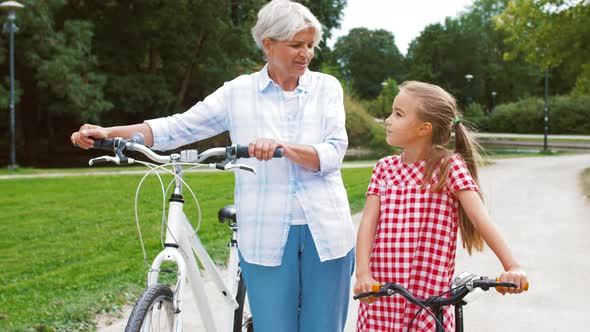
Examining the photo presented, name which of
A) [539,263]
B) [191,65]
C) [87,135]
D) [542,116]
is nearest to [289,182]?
[87,135]

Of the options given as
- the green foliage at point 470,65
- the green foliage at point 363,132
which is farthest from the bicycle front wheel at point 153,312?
the green foliage at point 470,65

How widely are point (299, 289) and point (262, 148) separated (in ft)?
2.22

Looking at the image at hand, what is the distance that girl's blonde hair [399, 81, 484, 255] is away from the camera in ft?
8.33

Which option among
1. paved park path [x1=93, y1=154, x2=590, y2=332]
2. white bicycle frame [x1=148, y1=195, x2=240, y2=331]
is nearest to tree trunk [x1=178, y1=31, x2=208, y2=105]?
paved park path [x1=93, y1=154, x2=590, y2=332]

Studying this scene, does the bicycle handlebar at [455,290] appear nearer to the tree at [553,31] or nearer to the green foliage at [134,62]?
the tree at [553,31]

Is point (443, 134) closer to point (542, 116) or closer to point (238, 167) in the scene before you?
point (238, 167)

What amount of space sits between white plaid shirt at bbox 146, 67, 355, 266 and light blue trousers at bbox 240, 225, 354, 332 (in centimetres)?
6

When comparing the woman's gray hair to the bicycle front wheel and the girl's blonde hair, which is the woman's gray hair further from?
the bicycle front wheel

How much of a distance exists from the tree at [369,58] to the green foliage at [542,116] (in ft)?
94.5

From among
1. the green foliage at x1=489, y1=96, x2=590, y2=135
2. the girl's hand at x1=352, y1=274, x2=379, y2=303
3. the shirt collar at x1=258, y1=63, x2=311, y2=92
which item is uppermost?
the green foliage at x1=489, y1=96, x2=590, y2=135

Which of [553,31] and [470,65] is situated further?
[470,65]

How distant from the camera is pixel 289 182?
8.85ft

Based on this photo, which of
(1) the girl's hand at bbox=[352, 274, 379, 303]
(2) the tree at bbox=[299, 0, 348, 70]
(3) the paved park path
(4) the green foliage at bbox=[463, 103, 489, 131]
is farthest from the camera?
(4) the green foliage at bbox=[463, 103, 489, 131]

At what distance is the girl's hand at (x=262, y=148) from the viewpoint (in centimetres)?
239
